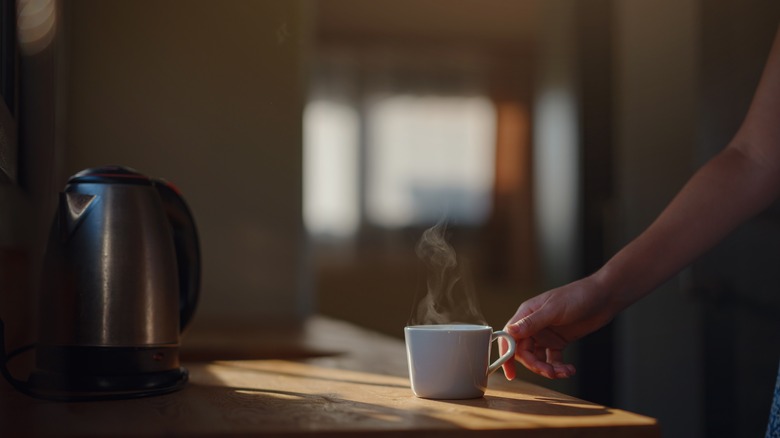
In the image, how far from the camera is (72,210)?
0.90m

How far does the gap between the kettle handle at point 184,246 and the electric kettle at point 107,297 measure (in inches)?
3.9

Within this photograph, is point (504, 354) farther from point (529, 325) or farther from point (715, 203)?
point (715, 203)

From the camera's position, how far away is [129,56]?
7.86 feet

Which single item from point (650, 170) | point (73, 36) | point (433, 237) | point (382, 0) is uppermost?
point (382, 0)

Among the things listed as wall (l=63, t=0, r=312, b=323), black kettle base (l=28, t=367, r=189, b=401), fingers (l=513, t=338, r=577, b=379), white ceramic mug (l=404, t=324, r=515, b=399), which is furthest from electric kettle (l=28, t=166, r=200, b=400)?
wall (l=63, t=0, r=312, b=323)

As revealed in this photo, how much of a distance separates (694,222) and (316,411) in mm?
524

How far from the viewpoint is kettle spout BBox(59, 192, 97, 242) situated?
89 cm

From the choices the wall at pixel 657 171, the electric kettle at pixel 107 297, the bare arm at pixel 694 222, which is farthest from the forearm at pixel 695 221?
the wall at pixel 657 171

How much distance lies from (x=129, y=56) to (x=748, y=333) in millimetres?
1802

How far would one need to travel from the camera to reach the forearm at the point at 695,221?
3.27ft

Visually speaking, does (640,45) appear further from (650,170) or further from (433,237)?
(433,237)

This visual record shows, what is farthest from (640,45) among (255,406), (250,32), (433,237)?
(255,406)

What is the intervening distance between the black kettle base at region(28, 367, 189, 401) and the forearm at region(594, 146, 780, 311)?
51 cm

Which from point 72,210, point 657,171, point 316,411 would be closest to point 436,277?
point 316,411
